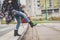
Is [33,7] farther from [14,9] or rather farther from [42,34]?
[14,9]

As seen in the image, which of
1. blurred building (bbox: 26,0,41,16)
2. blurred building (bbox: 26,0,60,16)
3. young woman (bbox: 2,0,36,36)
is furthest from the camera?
blurred building (bbox: 26,0,60,16)

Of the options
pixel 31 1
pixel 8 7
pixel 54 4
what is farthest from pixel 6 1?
pixel 54 4

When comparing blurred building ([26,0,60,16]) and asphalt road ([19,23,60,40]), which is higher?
blurred building ([26,0,60,16])

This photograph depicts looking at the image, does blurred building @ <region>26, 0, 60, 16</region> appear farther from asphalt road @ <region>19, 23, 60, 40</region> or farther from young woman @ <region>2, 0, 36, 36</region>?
young woman @ <region>2, 0, 36, 36</region>

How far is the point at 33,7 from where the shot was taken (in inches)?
2603

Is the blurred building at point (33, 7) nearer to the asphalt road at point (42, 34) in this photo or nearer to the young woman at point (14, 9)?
the asphalt road at point (42, 34)

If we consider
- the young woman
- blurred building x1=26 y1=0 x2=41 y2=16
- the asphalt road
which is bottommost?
the asphalt road

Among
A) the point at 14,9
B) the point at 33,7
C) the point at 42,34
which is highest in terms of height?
the point at 33,7

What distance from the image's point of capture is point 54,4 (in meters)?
69.3

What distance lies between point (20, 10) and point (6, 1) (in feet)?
2.71

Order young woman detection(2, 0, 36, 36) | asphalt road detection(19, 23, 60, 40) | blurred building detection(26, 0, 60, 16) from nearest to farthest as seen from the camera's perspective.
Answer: young woman detection(2, 0, 36, 36), asphalt road detection(19, 23, 60, 40), blurred building detection(26, 0, 60, 16)

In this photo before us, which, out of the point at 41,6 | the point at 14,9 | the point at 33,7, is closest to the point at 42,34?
the point at 14,9

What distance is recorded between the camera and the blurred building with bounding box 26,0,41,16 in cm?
6367

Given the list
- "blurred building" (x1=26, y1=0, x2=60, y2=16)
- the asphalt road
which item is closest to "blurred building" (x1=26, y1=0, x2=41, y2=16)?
"blurred building" (x1=26, y1=0, x2=60, y2=16)
